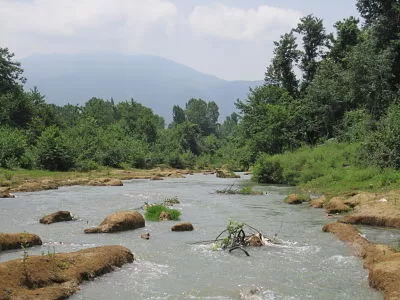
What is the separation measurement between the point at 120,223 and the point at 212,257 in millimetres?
5592

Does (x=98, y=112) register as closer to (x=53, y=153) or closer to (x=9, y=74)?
(x=9, y=74)

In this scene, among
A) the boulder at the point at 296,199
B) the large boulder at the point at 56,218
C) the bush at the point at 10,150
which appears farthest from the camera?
the bush at the point at 10,150

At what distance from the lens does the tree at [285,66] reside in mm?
68250

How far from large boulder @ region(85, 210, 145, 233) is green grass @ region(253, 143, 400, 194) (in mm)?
15947

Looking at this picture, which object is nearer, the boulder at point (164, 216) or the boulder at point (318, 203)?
the boulder at point (164, 216)

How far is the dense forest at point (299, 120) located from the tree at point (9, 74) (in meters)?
0.16

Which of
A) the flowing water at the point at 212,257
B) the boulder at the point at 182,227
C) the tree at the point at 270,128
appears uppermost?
the tree at the point at 270,128

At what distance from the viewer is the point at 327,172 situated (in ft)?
125

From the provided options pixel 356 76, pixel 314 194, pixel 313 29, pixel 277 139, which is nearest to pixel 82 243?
pixel 314 194

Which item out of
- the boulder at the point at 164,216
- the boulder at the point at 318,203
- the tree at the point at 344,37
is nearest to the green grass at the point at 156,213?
the boulder at the point at 164,216

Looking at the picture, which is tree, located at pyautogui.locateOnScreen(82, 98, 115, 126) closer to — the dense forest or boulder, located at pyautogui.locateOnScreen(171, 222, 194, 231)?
the dense forest

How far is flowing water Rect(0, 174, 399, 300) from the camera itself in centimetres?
1156

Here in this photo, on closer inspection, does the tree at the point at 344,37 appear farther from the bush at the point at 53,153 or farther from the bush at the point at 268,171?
the bush at the point at 53,153

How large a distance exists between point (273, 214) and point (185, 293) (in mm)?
13721
